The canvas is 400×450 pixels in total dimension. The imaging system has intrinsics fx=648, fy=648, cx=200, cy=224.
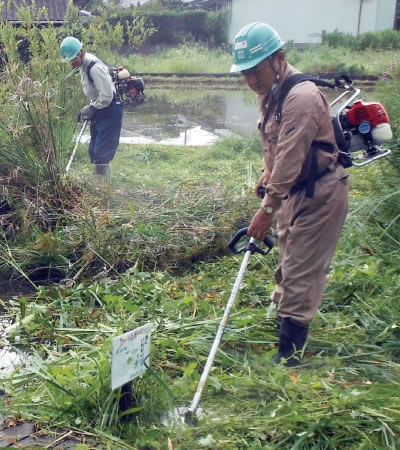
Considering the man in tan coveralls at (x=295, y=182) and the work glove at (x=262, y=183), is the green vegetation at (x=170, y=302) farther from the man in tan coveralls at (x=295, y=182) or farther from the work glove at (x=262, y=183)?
the work glove at (x=262, y=183)

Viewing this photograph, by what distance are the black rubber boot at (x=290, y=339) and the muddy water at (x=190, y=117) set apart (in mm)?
6973

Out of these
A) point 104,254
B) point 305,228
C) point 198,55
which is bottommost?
point 198,55

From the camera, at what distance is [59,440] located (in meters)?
2.71

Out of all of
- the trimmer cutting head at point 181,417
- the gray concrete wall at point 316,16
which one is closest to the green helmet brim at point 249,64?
the trimmer cutting head at point 181,417

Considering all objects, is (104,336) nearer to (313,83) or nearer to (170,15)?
(313,83)

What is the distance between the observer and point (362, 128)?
11.5 feet

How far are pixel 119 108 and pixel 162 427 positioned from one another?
17.2ft

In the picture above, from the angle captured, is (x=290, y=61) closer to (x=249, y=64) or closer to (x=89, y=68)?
(x=89, y=68)

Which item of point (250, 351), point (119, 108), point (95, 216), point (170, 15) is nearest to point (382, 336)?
point (250, 351)

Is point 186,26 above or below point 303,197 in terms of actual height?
below

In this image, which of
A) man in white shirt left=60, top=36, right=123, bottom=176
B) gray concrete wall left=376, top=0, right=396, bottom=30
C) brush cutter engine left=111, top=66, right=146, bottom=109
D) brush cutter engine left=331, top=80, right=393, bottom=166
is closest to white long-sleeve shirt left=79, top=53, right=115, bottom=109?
man in white shirt left=60, top=36, right=123, bottom=176

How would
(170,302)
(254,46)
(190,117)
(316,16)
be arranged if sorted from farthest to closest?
(316,16), (190,117), (170,302), (254,46)

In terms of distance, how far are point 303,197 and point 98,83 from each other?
419cm

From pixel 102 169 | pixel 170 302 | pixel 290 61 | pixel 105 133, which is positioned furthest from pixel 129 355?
pixel 290 61
